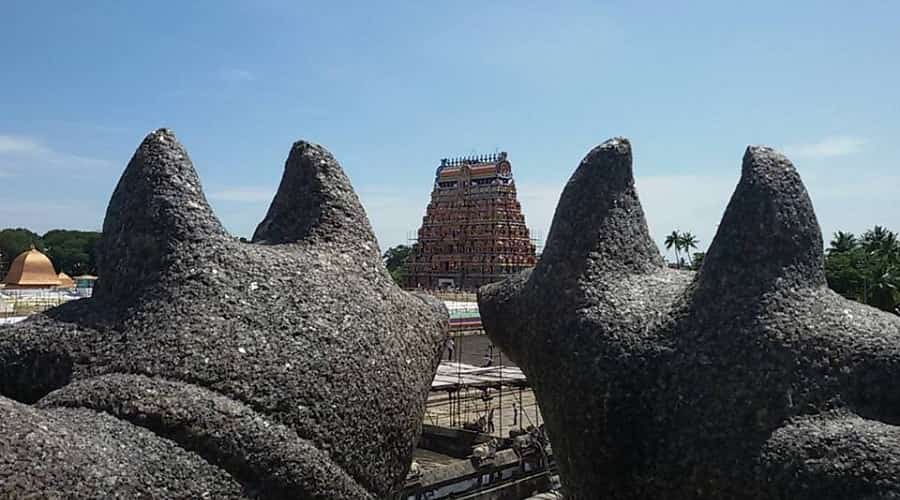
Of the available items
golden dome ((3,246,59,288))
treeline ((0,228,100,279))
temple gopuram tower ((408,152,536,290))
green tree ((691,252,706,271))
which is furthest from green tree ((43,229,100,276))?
green tree ((691,252,706,271))

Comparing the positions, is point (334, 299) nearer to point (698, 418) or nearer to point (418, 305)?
point (418, 305)

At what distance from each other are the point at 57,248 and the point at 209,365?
3312 inches

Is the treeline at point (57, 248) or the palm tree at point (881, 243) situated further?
the treeline at point (57, 248)

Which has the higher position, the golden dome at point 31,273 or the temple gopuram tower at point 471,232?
the temple gopuram tower at point 471,232

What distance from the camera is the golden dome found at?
179 ft

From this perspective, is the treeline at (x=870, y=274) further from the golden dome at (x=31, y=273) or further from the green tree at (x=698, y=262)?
the golden dome at (x=31, y=273)

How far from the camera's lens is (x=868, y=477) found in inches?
157

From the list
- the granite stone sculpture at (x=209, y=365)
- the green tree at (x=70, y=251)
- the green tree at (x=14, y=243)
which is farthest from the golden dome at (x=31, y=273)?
the granite stone sculpture at (x=209, y=365)

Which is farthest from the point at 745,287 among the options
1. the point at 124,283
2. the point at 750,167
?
the point at 124,283

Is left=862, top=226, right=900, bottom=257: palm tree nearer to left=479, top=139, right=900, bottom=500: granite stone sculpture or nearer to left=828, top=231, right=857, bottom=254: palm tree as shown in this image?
left=828, top=231, right=857, bottom=254: palm tree

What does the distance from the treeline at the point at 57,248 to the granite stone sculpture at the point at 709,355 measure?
74550 mm

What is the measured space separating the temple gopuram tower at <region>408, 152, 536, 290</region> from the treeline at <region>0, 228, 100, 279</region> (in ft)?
98.4

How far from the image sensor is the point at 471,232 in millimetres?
71875

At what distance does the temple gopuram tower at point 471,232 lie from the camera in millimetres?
69438
